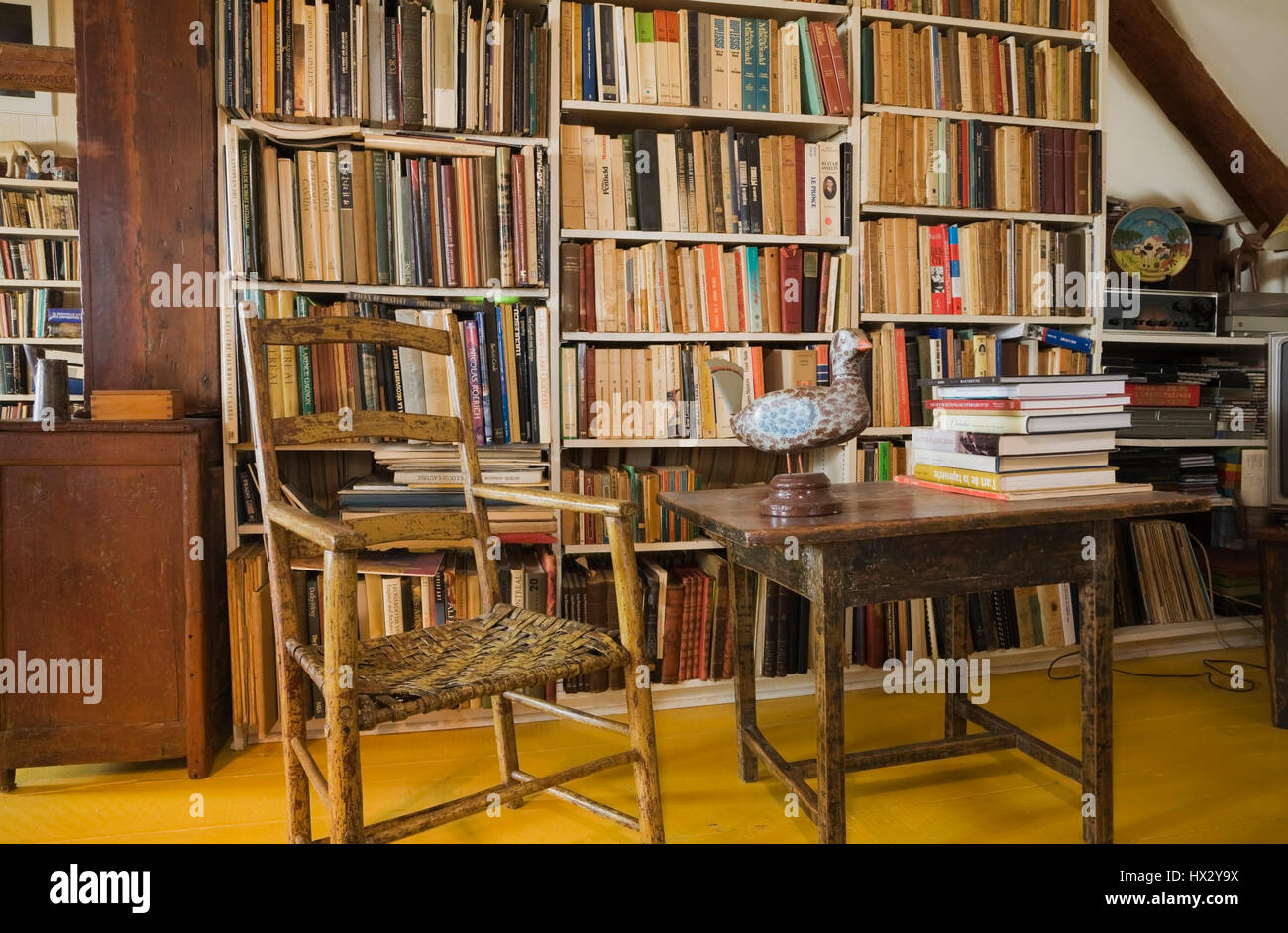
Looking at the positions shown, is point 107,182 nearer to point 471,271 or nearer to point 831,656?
point 471,271

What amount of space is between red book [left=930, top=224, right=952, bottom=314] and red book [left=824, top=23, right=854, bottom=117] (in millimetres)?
414

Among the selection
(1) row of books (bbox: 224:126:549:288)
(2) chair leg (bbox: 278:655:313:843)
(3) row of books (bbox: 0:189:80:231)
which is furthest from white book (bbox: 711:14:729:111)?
(3) row of books (bbox: 0:189:80:231)

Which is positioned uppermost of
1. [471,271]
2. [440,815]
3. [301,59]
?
[301,59]

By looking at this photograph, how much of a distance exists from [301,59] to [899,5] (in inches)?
63.0

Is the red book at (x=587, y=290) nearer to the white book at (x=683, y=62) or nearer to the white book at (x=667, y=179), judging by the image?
the white book at (x=667, y=179)

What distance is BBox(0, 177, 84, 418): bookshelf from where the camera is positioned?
2.78m

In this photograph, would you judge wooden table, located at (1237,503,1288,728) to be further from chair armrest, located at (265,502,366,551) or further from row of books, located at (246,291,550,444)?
chair armrest, located at (265,502,366,551)

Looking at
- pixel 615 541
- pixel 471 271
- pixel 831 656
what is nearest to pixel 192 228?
pixel 471 271

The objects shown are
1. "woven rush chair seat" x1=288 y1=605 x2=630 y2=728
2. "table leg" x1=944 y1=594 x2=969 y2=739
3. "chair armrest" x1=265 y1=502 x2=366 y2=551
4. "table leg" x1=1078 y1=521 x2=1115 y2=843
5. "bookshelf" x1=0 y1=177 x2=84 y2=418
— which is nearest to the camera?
"chair armrest" x1=265 y1=502 x2=366 y2=551

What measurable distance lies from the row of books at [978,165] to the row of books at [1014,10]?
1.00ft

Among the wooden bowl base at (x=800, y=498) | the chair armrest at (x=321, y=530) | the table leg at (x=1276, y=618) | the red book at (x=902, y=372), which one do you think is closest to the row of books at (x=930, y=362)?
the red book at (x=902, y=372)

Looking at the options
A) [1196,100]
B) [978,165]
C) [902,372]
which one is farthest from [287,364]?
[1196,100]

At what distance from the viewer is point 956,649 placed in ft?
6.31

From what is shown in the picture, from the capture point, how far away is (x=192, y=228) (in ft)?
6.50
